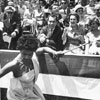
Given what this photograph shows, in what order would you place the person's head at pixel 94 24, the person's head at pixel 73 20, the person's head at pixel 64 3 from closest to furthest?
the person's head at pixel 94 24 < the person's head at pixel 73 20 < the person's head at pixel 64 3

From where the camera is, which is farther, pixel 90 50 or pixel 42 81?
pixel 90 50

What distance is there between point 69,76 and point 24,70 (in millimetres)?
1293

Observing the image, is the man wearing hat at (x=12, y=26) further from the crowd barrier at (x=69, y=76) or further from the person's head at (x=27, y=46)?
the person's head at (x=27, y=46)

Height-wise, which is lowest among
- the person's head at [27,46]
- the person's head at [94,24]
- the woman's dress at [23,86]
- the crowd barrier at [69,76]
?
the crowd barrier at [69,76]

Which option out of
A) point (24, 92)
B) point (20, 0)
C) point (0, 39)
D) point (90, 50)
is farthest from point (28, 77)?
point (20, 0)

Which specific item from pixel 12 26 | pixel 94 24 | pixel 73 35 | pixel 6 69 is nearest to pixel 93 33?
pixel 94 24

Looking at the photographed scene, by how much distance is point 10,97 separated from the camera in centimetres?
368

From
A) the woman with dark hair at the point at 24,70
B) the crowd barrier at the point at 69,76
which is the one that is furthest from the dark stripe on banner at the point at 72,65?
the woman with dark hair at the point at 24,70

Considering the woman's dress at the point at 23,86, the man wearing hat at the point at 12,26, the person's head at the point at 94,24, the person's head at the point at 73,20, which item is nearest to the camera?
the woman's dress at the point at 23,86

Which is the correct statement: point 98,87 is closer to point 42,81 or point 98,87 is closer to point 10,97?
point 42,81

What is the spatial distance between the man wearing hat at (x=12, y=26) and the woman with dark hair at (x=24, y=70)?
268 centimetres

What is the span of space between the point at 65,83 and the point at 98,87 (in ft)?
1.65

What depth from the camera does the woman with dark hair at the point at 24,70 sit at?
353cm

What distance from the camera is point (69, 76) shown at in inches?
188
